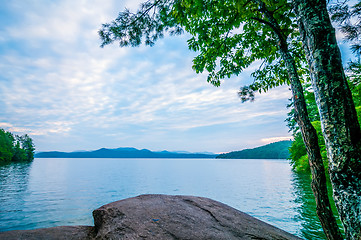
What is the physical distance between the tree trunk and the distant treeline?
306ft

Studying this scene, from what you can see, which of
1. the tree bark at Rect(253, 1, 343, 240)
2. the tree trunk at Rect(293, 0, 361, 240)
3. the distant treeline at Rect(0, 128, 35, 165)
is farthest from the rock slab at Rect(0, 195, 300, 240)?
the distant treeline at Rect(0, 128, 35, 165)

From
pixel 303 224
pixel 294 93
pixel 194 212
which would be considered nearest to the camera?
pixel 294 93

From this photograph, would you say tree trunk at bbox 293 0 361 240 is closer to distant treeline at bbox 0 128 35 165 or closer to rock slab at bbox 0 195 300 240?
rock slab at bbox 0 195 300 240

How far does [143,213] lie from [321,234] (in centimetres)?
911

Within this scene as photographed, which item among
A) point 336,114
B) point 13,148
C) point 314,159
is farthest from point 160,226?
point 13,148

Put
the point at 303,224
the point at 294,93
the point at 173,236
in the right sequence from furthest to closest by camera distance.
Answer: the point at 303,224
the point at 294,93
the point at 173,236

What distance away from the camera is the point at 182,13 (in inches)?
160

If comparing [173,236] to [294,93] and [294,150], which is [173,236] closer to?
[294,93]

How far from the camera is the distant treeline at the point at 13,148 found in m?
69.0

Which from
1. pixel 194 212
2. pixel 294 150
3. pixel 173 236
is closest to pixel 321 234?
pixel 194 212

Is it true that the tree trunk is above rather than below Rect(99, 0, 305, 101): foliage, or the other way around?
below

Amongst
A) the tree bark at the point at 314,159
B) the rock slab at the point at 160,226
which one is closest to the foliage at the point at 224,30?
the tree bark at the point at 314,159

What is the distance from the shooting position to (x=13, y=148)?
269 ft

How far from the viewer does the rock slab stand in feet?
13.7
